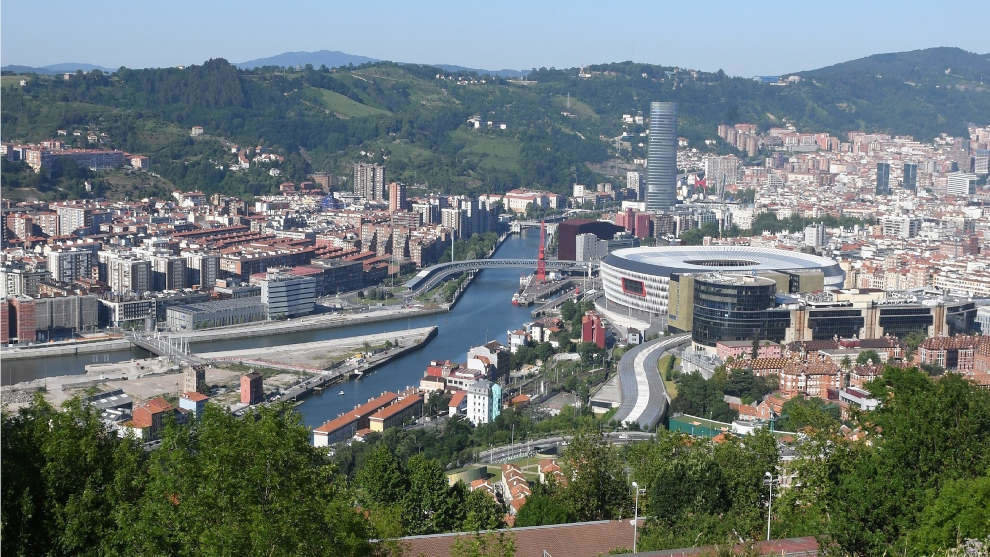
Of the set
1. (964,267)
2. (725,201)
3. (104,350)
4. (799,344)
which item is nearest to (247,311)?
(104,350)

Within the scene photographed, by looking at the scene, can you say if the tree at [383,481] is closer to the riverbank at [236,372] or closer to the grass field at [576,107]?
the riverbank at [236,372]

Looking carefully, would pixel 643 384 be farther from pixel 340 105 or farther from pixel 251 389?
pixel 340 105

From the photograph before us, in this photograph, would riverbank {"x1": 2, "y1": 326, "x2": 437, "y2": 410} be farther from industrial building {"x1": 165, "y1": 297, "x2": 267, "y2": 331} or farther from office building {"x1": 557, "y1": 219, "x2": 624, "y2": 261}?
office building {"x1": 557, "y1": 219, "x2": 624, "y2": 261}

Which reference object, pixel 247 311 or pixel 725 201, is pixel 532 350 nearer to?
pixel 247 311

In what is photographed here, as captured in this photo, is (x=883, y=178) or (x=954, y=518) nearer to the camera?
(x=954, y=518)

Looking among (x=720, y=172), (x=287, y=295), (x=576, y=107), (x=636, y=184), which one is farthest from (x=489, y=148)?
(x=287, y=295)

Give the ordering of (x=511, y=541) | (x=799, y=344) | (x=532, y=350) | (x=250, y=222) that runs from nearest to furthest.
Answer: (x=511, y=541), (x=799, y=344), (x=532, y=350), (x=250, y=222)

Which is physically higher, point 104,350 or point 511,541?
point 511,541
